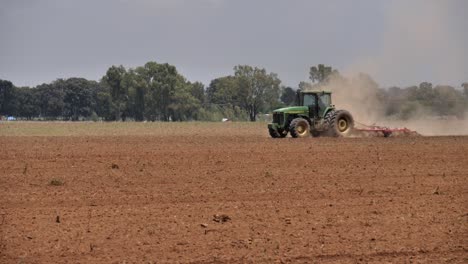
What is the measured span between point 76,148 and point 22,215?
12.2m

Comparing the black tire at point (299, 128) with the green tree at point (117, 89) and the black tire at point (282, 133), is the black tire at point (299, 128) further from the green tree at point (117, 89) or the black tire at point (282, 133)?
the green tree at point (117, 89)

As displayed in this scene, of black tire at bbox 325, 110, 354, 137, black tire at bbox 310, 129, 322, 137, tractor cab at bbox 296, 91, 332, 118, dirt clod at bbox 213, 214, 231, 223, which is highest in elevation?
tractor cab at bbox 296, 91, 332, 118

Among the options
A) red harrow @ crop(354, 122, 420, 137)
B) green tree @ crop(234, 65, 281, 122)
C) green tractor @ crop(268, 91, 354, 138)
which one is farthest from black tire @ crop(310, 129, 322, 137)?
green tree @ crop(234, 65, 281, 122)

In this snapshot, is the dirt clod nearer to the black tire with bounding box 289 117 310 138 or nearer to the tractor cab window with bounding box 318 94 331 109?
the black tire with bounding box 289 117 310 138

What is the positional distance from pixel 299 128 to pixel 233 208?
1715 centimetres

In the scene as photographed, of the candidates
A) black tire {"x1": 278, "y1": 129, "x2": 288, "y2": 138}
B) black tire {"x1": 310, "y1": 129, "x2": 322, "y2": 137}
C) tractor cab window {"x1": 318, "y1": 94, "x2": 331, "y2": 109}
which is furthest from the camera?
black tire {"x1": 278, "y1": 129, "x2": 288, "y2": 138}

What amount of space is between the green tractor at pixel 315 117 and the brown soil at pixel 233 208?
8.14 m

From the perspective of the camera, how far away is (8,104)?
13200 centimetres

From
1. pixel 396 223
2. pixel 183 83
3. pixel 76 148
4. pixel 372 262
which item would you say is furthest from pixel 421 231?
pixel 183 83

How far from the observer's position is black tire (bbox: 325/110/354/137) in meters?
28.5

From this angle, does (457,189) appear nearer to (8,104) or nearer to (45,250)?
(45,250)

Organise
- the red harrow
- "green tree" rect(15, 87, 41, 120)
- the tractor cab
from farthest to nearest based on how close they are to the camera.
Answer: "green tree" rect(15, 87, 41, 120) < the red harrow < the tractor cab

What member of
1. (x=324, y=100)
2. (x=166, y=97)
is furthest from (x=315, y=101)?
(x=166, y=97)

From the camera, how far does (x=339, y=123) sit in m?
29.3
